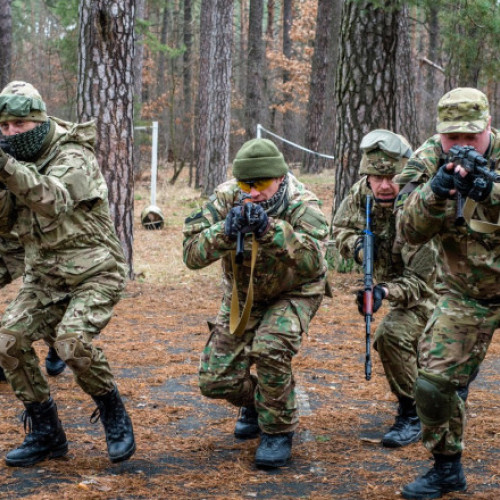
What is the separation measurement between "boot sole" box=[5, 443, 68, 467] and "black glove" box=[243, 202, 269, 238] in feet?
6.16

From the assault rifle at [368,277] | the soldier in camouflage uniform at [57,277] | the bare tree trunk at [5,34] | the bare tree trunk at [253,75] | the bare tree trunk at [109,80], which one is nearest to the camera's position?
the soldier in camouflage uniform at [57,277]

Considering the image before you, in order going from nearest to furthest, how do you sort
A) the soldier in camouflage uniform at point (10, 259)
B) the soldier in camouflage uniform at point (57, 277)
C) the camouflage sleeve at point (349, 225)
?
the soldier in camouflage uniform at point (57, 277)
the camouflage sleeve at point (349, 225)
the soldier in camouflage uniform at point (10, 259)

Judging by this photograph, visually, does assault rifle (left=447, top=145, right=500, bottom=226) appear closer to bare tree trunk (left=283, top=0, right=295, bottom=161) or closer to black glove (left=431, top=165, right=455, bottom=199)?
black glove (left=431, top=165, right=455, bottom=199)

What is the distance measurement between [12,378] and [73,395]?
5.32 ft

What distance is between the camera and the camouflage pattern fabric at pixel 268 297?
4.59 m

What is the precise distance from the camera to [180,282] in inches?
464

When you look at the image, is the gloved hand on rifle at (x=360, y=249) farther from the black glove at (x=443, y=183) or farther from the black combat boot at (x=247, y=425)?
the black glove at (x=443, y=183)

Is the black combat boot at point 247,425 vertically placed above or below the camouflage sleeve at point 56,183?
below

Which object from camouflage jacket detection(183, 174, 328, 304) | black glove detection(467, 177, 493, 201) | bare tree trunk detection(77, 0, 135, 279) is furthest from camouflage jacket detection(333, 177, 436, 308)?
bare tree trunk detection(77, 0, 135, 279)

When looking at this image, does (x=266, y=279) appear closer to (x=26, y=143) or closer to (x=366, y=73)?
(x=26, y=143)

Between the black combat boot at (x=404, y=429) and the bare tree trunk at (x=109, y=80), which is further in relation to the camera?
the bare tree trunk at (x=109, y=80)

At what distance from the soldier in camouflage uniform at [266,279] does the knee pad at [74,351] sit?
2.59 ft

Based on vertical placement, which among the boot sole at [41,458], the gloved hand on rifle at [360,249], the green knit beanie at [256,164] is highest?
the green knit beanie at [256,164]

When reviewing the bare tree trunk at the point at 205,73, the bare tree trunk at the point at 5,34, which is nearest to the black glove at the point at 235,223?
the bare tree trunk at the point at 5,34
